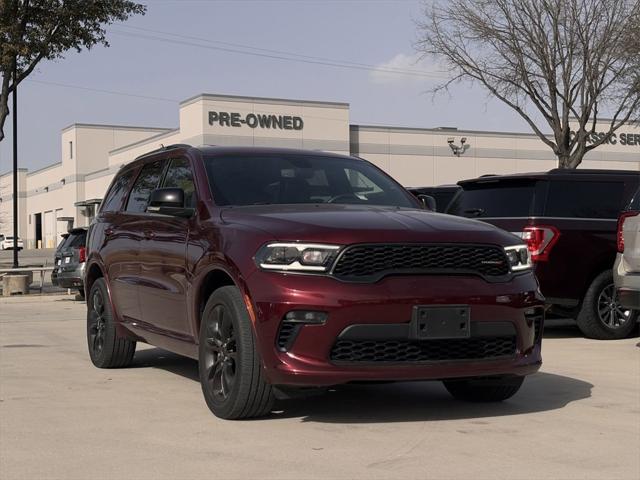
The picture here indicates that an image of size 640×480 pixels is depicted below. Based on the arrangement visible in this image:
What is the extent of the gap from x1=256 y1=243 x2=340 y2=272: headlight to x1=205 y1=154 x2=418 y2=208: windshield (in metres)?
1.01

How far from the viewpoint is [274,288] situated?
552 cm

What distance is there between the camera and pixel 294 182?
6.85 meters

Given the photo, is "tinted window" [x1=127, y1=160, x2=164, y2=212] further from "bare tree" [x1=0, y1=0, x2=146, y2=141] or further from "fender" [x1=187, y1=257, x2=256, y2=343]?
"bare tree" [x1=0, y1=0, x2=146, y2=141]

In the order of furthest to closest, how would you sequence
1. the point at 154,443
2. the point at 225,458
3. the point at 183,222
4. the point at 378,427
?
the point at 183,222 < the point at 378,427 < the point at 154,443 < the point at 225,458

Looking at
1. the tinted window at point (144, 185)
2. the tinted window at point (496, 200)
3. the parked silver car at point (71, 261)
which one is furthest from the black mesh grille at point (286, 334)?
the parked silver car at point (71, 261)

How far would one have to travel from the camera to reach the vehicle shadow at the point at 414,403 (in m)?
6.16

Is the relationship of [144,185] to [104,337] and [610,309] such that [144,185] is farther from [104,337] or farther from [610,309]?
[610,309]

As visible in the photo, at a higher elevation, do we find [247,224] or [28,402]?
[247,224]

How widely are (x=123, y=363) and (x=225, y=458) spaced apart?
12.3 feet

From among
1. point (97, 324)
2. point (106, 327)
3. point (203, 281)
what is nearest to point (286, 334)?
point (203, 281)

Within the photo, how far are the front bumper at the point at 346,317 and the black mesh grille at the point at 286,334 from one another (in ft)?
0.06

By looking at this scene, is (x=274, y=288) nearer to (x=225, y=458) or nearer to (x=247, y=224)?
(x=247, y=224)

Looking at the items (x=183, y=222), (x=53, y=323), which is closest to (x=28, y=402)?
(x=183, y=222)

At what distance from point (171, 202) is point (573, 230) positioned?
5.44 m
